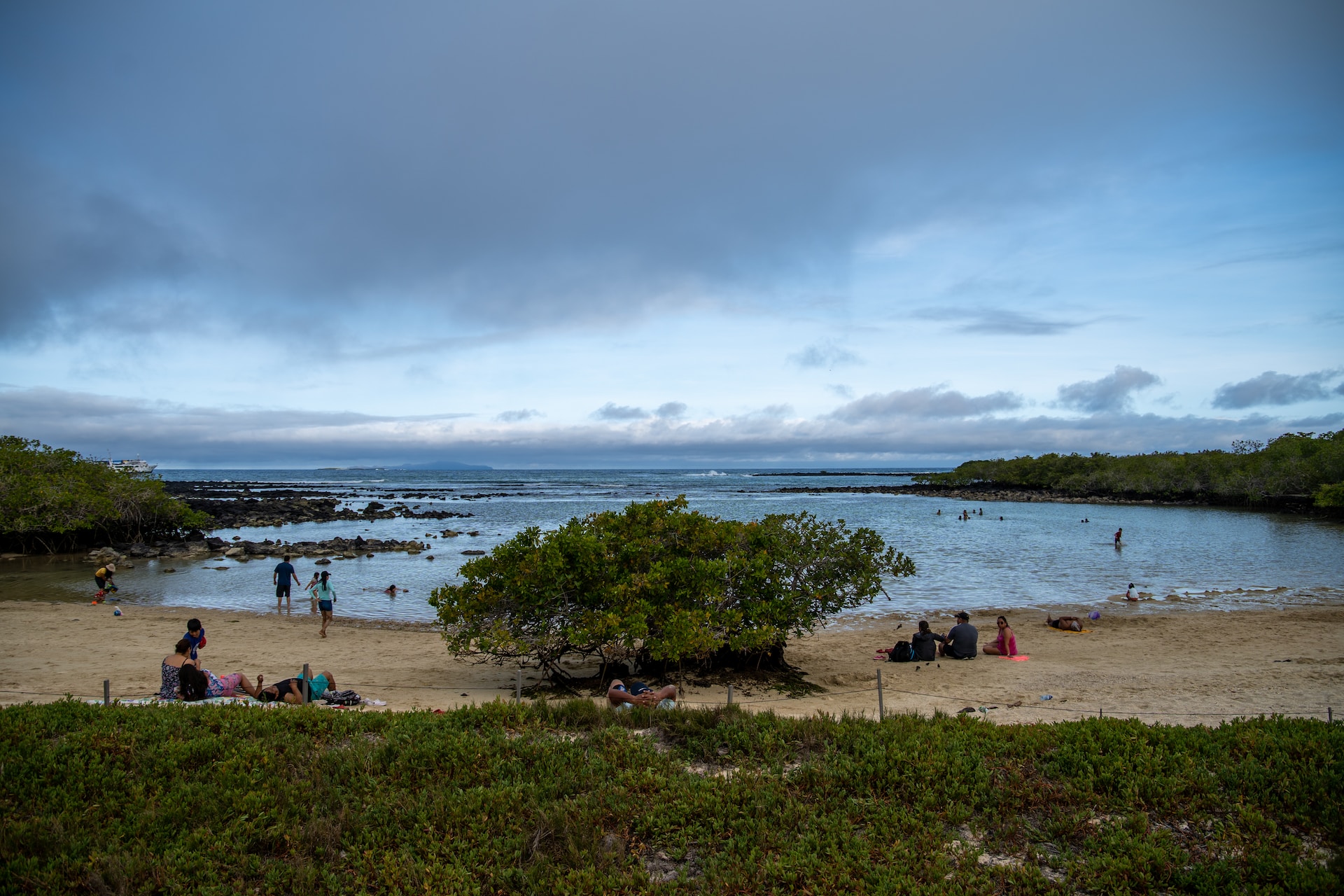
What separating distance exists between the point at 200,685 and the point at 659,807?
743cm

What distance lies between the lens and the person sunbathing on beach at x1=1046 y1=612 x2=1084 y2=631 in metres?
17.5

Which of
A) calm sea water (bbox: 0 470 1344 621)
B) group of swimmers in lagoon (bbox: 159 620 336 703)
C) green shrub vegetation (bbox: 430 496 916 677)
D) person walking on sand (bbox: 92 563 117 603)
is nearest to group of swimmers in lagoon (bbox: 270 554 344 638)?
calm sea water (bbox: 0 470 1344 621)

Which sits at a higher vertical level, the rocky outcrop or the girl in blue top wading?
the girl in blue top wading


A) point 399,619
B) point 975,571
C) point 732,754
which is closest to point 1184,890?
point 732,754

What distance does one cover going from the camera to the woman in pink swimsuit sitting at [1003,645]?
1486cm

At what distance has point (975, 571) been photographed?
27547mm

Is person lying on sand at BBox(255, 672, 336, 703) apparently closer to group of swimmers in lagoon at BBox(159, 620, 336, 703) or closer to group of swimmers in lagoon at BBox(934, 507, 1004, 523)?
group of swimmers in lagoon at BBox(159, 620, 336, 703)

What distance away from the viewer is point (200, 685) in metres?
9.60

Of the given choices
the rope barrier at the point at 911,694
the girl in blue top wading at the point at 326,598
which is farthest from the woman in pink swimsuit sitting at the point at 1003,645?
the girl in blue top wading at the point at 326,598

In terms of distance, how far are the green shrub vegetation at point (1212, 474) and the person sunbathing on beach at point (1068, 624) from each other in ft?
150

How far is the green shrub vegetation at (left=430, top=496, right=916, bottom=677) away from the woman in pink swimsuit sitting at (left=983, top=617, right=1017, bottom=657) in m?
3.87

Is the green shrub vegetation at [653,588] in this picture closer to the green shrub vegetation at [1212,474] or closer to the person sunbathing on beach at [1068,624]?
the person sunbathing on beach at [1068,624]

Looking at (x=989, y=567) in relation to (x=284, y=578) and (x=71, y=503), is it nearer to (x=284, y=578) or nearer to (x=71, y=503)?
(x=284, y=578)

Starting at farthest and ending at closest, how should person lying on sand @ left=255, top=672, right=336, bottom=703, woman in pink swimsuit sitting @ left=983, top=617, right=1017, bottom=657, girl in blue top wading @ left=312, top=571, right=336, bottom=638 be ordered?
girl in blue top wading @ left=312, top=571, right=336, bottom=638 → woman in pink swimsuit sitting @ left=983, top=617, right=1017, bottom=657 → person lying on sand @ left=255, top=672, right=336, bottom=703
